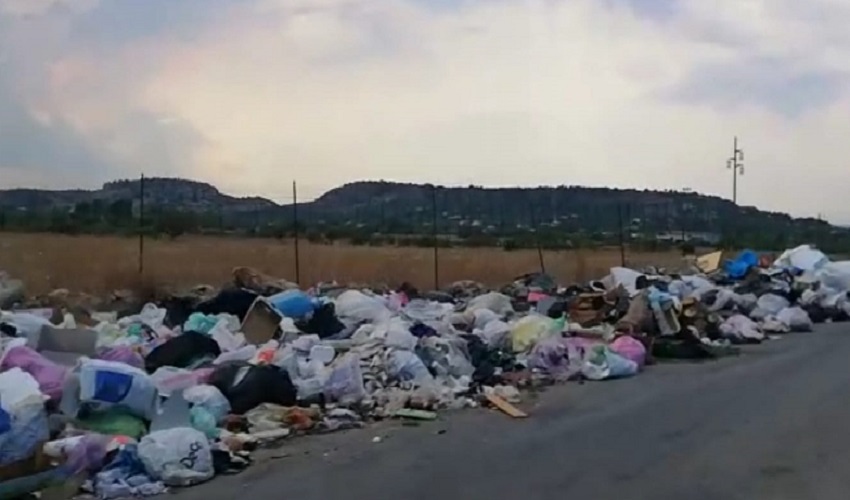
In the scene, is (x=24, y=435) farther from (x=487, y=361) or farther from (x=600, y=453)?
(x=487, y=361)

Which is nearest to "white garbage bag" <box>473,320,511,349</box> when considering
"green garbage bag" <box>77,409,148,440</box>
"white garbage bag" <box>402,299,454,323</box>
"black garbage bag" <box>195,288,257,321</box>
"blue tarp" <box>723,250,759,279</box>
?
"white garbage bag" <box>402,299,454,323</box>

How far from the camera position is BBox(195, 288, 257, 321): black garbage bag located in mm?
16891

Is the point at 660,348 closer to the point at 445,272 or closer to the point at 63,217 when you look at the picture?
the point at 445,272

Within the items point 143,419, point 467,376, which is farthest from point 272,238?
point 143,419

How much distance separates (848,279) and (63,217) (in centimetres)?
3515

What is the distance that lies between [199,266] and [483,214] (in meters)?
40.3

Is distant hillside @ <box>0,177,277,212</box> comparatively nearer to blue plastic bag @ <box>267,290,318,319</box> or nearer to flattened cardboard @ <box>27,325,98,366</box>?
blue plastic bag @ <box>267,290,318,319</box>

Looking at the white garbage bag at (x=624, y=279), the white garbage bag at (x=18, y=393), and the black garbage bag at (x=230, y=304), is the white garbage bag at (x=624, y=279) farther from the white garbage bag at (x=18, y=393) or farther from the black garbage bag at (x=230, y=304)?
the white garbage bag at (x=18, y=393)

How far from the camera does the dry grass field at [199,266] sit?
25.4 m

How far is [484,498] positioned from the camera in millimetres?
8680

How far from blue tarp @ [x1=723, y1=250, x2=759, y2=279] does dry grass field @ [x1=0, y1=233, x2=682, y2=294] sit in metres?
3.60

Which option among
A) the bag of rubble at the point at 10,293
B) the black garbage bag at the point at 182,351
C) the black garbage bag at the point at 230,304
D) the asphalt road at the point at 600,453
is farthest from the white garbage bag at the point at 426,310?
the bag of rubble at the point at 10,293

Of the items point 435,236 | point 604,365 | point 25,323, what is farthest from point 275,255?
point 25,323

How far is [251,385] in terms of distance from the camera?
11828 mm
